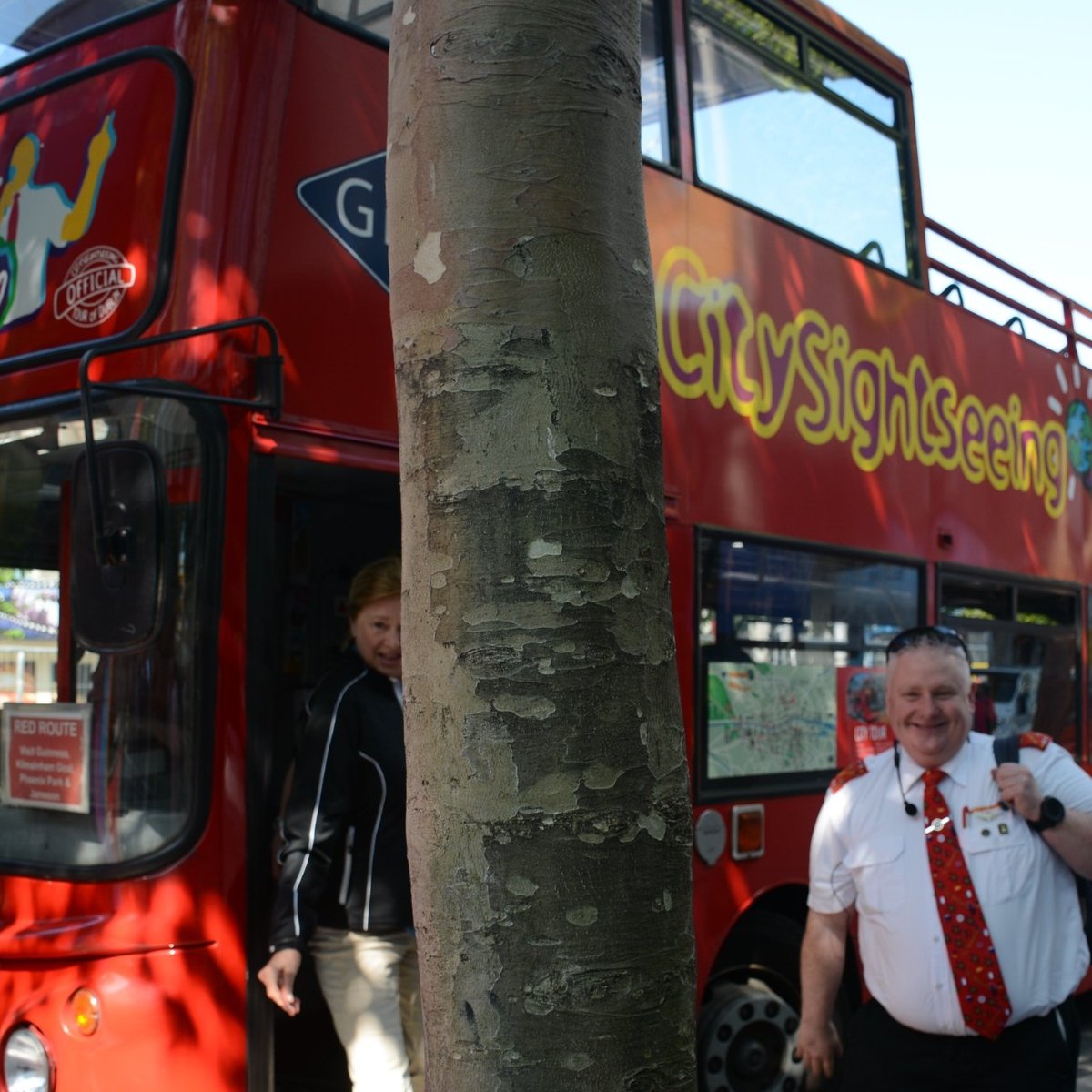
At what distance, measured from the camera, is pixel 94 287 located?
153 inches

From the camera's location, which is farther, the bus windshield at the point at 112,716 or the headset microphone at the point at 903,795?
the bus windshield at the point at 112,716

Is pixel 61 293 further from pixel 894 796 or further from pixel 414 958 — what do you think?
pixel 894 796

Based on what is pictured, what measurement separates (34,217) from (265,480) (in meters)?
1.22

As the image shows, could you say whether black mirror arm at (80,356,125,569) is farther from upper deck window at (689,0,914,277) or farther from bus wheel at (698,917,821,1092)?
upper deck window at (689,0,914,277)

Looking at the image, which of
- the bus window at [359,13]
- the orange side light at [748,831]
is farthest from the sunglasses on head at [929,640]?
the bus window at [359,13]

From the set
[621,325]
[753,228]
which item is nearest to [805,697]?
[753,228]

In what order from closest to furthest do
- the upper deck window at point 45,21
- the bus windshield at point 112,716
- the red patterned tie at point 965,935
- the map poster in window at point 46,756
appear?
the red patterned tie at point 965,935
the bus windshield at point 112,716
the map poster in window at point 46,756
the upper deck window at point 45,21

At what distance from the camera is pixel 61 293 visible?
3979 mm

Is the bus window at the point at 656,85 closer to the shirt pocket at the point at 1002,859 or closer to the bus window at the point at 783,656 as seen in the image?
the bus window at the point at 783,656

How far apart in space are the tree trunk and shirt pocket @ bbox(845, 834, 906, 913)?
1664mm

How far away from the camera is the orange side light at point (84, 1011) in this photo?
3.39 m

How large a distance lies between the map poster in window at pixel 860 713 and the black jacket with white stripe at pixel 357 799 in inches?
96.3

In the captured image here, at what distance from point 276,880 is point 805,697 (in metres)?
2.57

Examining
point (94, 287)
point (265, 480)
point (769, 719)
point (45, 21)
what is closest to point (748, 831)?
point (769, 719)
